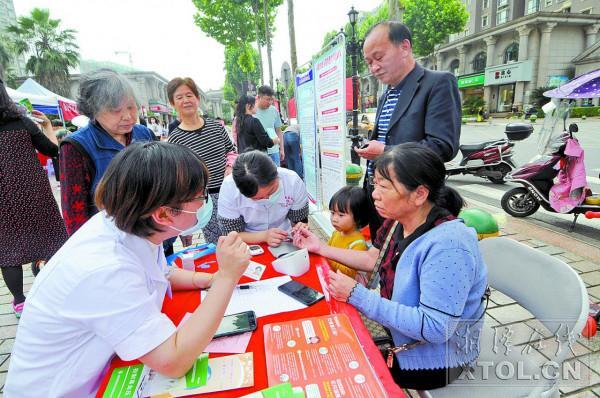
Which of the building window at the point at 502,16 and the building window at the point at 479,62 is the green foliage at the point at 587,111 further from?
the building window at the point at 502,16

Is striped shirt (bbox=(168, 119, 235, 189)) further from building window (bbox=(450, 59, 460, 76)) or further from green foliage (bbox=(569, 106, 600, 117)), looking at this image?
building window (bbox=(450, 59, 460, 76))

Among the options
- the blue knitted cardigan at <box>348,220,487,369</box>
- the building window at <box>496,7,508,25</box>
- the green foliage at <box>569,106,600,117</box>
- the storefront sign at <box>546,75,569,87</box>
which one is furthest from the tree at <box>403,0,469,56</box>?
the blue knitted cardigan at <box>348,220,487,369</box>

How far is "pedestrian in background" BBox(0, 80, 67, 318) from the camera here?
2.26 m

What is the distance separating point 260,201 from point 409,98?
3.88 feet

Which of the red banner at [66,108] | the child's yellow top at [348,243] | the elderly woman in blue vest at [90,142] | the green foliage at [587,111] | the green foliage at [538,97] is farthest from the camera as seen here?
the green foliage at [538,97]

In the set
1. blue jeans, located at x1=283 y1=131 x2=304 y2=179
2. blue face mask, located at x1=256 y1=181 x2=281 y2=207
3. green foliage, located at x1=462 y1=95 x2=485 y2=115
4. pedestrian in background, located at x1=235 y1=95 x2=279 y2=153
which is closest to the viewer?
blue face mask, located at x1=256 y1=181 x2=281 y2=207

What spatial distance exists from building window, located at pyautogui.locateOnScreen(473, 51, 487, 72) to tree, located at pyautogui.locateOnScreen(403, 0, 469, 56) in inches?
164

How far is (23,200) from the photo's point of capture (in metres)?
2.37

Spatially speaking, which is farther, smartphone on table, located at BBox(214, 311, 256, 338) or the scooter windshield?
the scooter windshield

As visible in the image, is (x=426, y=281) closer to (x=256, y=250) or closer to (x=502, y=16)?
(x=256, y=250)

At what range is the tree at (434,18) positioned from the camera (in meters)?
25.0

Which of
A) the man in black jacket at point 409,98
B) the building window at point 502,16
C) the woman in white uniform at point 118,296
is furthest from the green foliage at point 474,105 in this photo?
the woman in white uniform at point 118,296

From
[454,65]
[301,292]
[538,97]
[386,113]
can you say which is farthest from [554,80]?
[301,292]

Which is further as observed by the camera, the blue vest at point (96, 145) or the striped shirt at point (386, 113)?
the striped shirt at point (386, 113)
